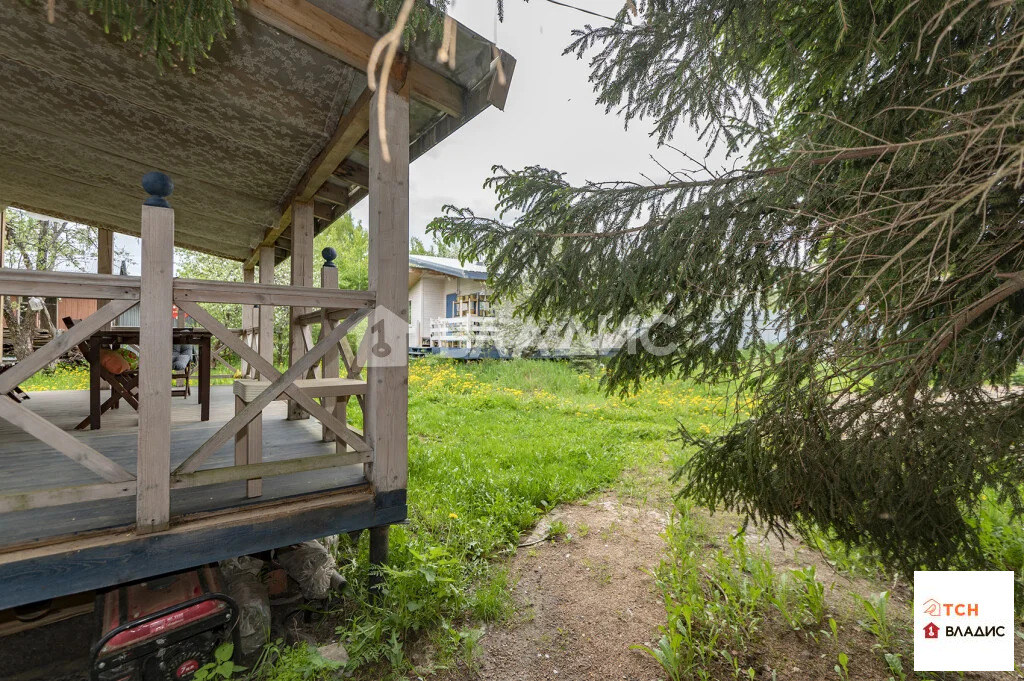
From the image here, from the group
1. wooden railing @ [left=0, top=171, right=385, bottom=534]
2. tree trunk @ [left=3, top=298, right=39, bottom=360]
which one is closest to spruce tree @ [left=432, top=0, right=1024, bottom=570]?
wooden railing @ [left=0, top=171, right=385, bottom=534]

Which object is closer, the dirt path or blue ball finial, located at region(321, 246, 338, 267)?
the dirt path

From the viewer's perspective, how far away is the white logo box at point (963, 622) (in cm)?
217

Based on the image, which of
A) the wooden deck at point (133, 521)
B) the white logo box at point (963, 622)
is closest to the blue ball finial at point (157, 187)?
the wooden deck at point (133, 521)

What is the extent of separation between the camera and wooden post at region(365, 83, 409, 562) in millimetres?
2461

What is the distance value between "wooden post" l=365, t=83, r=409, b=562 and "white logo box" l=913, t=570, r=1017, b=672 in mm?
2711

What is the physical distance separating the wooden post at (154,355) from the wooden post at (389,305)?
895mm

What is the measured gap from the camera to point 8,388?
5.50ft

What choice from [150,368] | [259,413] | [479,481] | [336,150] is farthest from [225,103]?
[479,481]

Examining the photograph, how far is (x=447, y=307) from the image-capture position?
16.2 metres

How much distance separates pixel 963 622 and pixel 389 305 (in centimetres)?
338

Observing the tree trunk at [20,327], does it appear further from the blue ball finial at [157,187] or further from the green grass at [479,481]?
the blue ball finial at [157,187]

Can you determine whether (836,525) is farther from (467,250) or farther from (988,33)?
(467,250)

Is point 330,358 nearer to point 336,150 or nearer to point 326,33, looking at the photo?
point 336,150

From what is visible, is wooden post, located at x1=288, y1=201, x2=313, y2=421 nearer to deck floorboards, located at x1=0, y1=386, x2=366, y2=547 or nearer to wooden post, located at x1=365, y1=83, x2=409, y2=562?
deck floorboards, located at x1=0, y1=386, x2=366, y2=547
